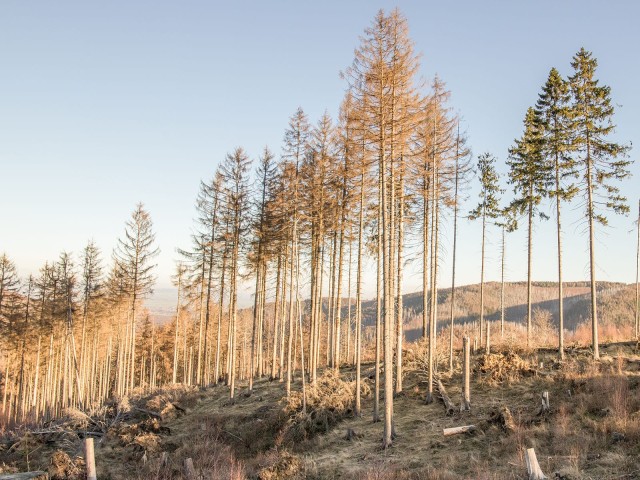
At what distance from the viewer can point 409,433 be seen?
1523cm

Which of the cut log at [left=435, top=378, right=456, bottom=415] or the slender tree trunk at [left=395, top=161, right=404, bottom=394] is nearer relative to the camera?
the cut log at [left=435, top=378, right=456, bottom=415]

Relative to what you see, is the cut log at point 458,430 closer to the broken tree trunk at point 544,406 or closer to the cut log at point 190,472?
the broken tree trunk at point 544,406

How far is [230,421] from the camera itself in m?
20.7

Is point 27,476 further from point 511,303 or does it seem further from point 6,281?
point 511,303

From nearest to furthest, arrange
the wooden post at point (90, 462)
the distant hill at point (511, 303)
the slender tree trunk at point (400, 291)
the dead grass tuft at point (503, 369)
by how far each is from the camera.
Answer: the wooden post at point (90, 462), the dead grass tuft at point (503, 369), the slender tree trunk at point (400, 291), the distant hill at point (511, 303)

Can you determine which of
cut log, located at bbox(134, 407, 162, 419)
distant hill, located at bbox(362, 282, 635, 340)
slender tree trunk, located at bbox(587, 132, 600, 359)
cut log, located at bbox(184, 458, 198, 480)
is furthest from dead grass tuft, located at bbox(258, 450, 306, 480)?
distant hill, located at bbox(362, 282, 635, 340)

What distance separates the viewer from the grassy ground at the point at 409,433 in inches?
437

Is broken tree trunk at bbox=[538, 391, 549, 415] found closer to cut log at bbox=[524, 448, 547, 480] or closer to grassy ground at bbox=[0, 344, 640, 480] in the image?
grassy ground at bbox=[0, 344, 640, 480]

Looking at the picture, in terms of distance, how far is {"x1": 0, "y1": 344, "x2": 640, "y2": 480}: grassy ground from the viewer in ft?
36.4

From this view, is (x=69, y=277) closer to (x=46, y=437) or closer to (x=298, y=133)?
(x=46, y=437)

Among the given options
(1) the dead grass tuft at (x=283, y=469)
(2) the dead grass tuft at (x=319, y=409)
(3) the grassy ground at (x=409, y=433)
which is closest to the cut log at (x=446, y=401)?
(3) the grassy ground at (x=409, y=433)

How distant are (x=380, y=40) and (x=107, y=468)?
757 inches

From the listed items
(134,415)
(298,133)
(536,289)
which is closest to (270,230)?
(298,133)

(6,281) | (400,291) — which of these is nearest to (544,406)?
(400,291)
